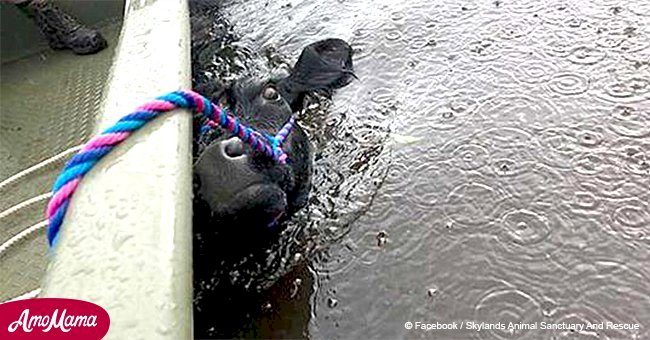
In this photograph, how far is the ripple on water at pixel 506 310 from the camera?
1.41 metres

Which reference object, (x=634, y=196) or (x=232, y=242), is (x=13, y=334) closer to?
(x=232, y=242)

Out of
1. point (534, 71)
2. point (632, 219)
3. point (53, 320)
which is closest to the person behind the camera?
point (53, 320)

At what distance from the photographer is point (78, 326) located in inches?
36.5

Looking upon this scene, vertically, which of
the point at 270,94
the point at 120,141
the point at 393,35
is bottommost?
the point at 393,35

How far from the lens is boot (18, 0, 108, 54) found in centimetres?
291

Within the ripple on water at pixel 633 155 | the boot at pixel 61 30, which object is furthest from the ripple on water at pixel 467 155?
the boot at pixel 61 30

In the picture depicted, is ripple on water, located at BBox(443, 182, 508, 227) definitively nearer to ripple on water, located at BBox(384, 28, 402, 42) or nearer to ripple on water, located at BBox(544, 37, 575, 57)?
ripple on water, located at BBox(544, 37, 575, 57)

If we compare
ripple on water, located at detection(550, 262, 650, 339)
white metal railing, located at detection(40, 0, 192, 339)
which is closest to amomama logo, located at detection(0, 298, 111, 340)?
white metal railing, located at detection(40, 0, 192, 339)

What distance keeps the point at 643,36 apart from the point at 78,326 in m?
2.00

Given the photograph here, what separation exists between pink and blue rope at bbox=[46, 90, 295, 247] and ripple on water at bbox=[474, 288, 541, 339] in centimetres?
53

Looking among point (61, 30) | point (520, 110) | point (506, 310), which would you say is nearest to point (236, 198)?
point (506, 310)

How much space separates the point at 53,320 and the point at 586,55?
1.83 metres

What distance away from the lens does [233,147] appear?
1.44 meters

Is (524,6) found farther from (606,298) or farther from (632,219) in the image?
(606,298)
